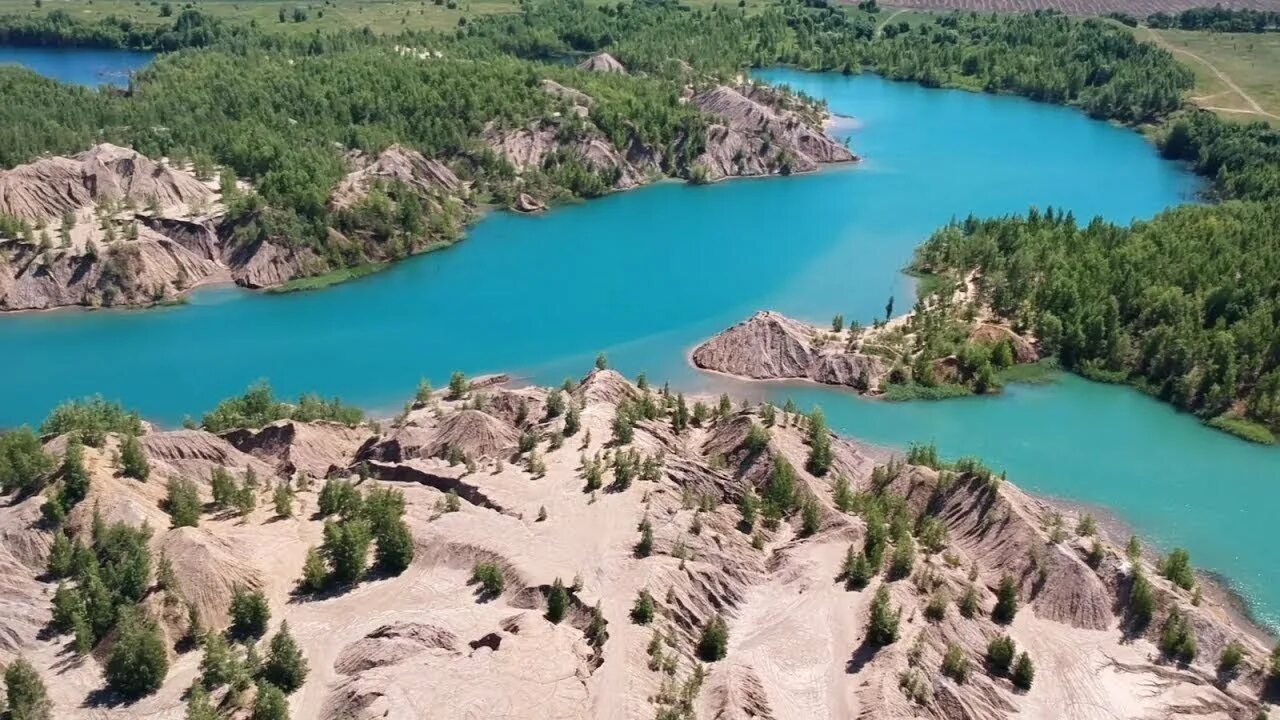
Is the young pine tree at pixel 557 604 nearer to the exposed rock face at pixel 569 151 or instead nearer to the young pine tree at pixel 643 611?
the young pine tree at pixel 643 611

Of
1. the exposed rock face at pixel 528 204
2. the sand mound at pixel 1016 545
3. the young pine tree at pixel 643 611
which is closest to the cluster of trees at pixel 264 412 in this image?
the young pine tree at pixel 643 611

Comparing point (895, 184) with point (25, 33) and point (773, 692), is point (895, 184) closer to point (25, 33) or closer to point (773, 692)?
point (773, 692)

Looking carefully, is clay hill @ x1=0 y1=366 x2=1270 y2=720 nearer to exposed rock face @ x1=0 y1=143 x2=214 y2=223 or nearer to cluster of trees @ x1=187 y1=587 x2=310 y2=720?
cluster of trees @ x1=187 y1=587 x2=310 y2=720

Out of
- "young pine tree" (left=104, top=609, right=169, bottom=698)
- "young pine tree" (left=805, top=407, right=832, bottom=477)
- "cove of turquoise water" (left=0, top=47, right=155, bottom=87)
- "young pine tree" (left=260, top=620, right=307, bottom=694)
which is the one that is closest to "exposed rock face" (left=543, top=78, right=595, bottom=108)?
"cove of turquoise water" (left=0, top=47, right=155, bottom=87)

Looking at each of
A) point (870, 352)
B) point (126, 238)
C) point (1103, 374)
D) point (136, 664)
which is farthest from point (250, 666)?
point (1103, 374)

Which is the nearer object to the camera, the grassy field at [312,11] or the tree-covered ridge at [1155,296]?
the tree-covered ridge at [1155,296]
